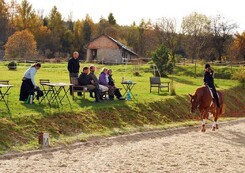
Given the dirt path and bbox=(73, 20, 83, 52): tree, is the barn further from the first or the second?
the dirt path

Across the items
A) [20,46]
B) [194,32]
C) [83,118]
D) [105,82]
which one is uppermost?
[194,32]

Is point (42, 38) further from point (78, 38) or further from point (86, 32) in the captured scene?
point (86, 32)

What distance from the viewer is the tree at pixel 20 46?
195ft

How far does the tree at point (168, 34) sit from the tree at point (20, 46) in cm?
1885

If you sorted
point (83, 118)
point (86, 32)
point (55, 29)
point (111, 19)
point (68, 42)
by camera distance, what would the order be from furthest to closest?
point (111, 19)
point (86, 32)
point (68, 42)
point (55, 29)
point (83, 118)

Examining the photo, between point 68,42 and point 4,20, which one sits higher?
point 4,20

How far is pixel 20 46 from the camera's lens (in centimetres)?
6003

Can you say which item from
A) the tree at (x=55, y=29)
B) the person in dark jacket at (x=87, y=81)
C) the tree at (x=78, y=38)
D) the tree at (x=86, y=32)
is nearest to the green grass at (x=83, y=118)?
the person in dark jacket at (x=87, y=81)

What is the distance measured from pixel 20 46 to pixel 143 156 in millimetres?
50945

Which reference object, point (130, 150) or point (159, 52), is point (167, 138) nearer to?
point (130, 150)

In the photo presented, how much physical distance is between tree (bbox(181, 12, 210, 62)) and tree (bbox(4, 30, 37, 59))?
22.0m

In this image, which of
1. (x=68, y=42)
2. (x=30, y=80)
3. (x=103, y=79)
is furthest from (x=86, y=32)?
(x=30, y=80)

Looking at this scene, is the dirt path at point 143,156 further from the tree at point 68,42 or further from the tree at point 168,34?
the tree at point 68,42

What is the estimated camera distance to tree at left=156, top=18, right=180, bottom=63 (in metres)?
60.1
